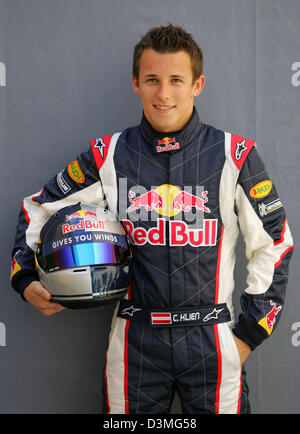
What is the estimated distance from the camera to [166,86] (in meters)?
1.48

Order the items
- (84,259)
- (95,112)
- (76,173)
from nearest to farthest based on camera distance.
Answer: (84,259) < (76,173) < (95,112)

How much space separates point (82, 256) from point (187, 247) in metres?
0.36

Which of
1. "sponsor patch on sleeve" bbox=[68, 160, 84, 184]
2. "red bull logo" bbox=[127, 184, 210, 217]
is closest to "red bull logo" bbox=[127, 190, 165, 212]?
"red bull logo" bbox=[127, 184, 210, 217]

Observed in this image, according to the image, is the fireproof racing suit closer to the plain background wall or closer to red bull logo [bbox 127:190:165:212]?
red bull logo [bbox 127:190:165:212]

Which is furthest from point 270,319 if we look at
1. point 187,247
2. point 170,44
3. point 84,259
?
point 170,44

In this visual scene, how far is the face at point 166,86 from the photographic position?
4.86 ft

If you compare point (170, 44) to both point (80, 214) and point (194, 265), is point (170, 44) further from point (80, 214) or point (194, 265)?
point (194, 265)

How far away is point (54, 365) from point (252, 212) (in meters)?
1.14

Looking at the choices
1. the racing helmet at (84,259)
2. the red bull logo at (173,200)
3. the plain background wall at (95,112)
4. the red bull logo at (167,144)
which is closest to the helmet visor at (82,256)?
the racing helmet at (84,259)

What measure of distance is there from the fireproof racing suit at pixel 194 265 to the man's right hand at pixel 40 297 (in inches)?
11.3

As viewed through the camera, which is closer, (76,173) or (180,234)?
(180,234)

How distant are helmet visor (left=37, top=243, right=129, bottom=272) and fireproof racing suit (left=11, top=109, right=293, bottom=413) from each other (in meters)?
0.14

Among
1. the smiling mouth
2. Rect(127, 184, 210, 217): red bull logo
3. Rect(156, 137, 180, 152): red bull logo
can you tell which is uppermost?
the smiling mouth

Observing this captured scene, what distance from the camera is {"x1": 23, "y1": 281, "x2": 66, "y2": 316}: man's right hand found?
1530 millimetres
